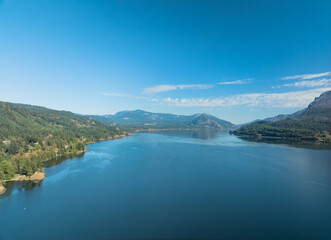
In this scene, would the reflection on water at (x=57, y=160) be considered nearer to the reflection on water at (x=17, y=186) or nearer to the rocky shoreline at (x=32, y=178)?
the rocky shoreline at (x=32, y=178)

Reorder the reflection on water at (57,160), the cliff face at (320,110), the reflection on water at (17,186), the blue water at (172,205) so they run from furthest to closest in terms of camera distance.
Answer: the cliff face at (320,110) → the reflection on water at (57,160) → the reflection on water at (17,186) → the blue water at (172,205)

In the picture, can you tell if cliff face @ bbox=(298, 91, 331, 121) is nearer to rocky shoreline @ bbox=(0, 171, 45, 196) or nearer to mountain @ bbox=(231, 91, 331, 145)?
mountain @ bbox=(231, 91, 331, 145)

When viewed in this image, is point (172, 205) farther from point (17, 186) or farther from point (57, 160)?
point (57, 160)

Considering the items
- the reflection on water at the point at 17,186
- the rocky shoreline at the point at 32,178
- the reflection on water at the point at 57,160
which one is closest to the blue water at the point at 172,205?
the reflection on water at the point at 17,186

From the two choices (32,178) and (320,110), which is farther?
(320,110)

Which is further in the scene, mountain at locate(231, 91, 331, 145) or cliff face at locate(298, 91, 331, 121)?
cliff face at locate(298, 91, 331, 121)

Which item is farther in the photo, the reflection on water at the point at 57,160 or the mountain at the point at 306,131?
the mountain at the point at 306,131

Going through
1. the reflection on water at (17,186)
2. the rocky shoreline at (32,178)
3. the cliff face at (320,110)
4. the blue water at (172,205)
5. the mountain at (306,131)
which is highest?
the cliff face at (320,110)

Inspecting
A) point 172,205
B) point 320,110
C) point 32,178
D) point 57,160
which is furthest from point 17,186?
point 320,110

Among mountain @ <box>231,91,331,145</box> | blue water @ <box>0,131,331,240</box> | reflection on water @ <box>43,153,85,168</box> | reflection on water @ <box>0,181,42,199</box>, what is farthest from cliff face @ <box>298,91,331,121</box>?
reflection on water @ <box>0,181,42,199</box>

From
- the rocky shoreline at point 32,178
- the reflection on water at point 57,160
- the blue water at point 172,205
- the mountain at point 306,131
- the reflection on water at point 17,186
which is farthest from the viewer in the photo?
the mountain at point 306,131
